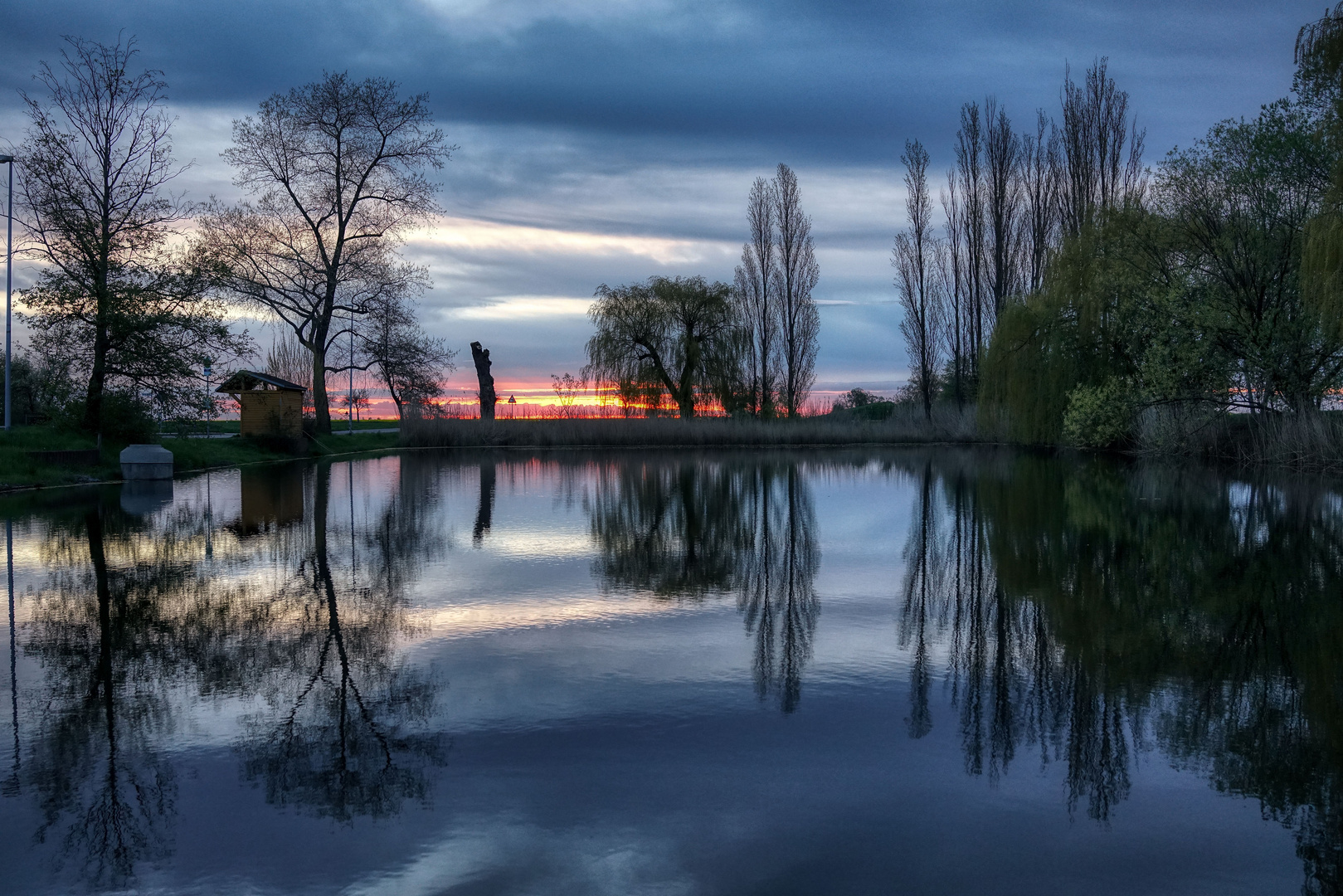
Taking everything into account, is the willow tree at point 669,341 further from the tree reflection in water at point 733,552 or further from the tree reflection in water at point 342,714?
the tree reflection in water at point 342,714

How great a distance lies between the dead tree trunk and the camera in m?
45.4

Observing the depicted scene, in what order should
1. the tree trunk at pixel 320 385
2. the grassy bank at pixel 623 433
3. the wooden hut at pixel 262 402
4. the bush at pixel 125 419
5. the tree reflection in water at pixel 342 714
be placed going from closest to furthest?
1. the tree reflection in water at pixel 342 714
2. the bush at pixel 125 419
3. the wooden hut at pixel 262 402
4. the tree trunk at pixel 320 385
5. the grassy bank at pixel 623 433

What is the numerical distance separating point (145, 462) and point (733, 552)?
16839 millimetres

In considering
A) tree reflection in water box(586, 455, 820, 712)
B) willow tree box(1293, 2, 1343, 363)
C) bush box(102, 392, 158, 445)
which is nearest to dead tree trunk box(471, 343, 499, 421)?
bush box(102, 392, 158, 445)

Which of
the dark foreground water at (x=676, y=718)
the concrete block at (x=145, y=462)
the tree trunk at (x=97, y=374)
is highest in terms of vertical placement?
the tree trunk at (x=97, y=374)

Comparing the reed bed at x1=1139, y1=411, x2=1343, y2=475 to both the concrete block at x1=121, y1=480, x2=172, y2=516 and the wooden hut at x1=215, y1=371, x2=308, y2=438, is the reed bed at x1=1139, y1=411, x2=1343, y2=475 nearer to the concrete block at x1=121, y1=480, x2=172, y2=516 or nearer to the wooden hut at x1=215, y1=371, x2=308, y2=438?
the concrete block at x1=121, y1=480, x2=172, y2=516

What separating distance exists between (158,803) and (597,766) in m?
1.64

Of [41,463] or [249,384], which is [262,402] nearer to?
[249,384]

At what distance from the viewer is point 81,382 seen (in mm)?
23312

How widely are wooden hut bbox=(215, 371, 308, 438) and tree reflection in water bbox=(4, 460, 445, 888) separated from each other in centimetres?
2378

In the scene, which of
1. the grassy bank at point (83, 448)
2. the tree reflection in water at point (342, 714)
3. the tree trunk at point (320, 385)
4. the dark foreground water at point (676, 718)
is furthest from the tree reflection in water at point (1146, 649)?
the tree trunk at point (320, 385)

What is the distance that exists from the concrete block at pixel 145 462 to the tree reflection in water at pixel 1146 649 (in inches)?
680

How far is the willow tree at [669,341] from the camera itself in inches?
1799

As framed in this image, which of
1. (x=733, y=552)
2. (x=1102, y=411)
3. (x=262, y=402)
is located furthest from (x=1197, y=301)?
(x=262, y=402)
